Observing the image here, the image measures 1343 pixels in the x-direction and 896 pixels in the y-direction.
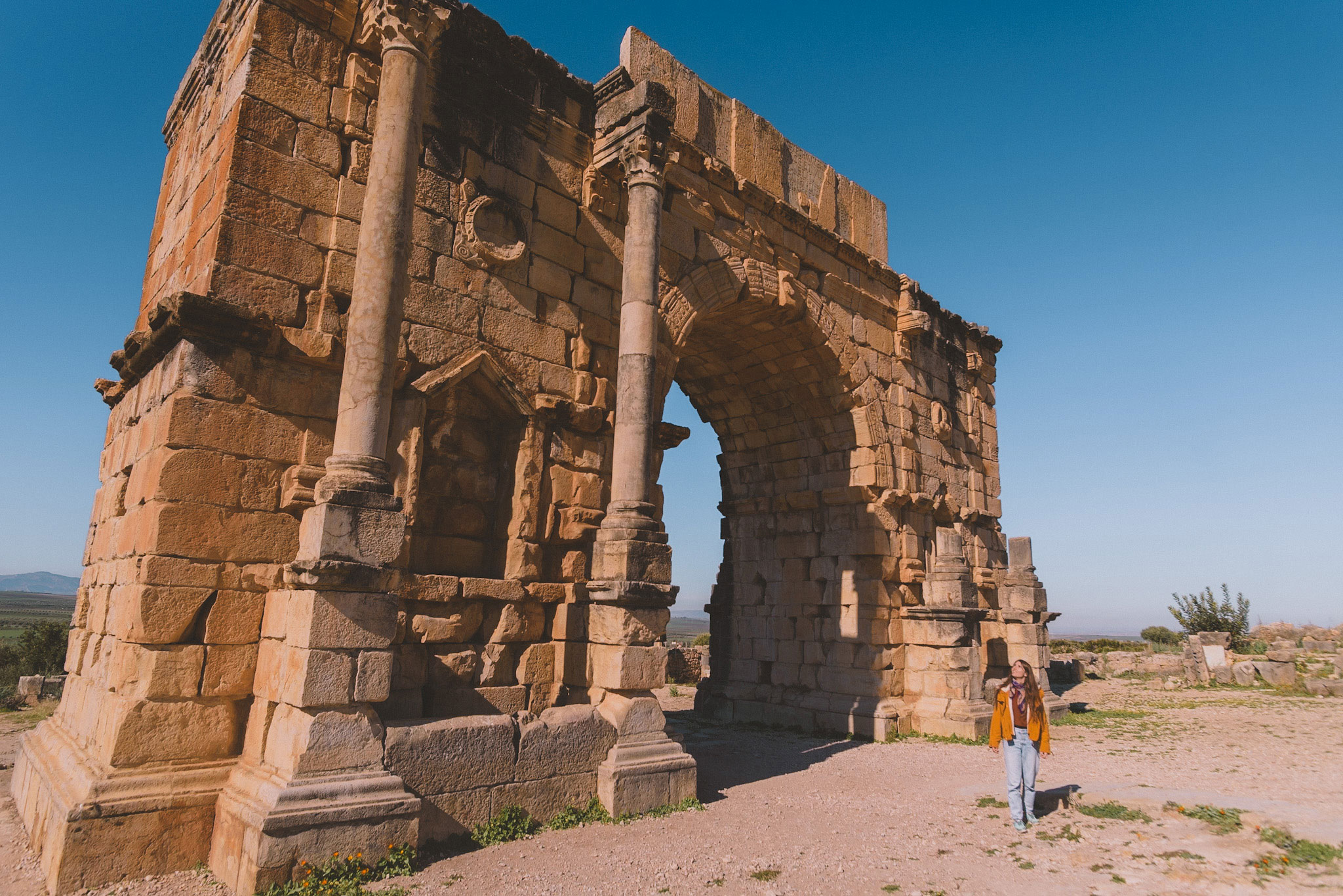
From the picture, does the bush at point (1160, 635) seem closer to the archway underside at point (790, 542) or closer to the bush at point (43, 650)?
the archway underside at point (790, 542)

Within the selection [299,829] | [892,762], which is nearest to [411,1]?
[299,829]

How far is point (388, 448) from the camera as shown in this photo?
6227 mm

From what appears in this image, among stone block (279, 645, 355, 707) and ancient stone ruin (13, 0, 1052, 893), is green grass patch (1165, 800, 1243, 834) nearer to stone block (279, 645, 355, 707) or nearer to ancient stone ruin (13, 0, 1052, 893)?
ancient stone ruin (13, 0, 1052, 893)

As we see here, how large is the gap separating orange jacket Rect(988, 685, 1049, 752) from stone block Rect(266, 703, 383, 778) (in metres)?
4.55

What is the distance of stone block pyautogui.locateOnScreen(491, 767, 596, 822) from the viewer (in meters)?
5.78

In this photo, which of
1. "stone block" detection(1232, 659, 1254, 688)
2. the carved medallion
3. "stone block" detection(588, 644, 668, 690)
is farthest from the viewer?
"stone block" detection(1232, 659, 1254, 688)

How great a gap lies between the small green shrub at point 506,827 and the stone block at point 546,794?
36 millimetres

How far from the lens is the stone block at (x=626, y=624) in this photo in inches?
260

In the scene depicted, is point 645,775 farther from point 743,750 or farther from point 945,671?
point 945,671

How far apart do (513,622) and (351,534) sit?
192cm

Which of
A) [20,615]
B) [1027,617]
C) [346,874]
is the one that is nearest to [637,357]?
[346,874]

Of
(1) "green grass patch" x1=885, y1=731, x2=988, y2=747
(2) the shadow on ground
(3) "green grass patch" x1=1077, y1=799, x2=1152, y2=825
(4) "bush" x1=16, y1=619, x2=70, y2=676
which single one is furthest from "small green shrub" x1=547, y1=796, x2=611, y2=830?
(4) "bush" x1=16, y1=619, x2=70, y2=676

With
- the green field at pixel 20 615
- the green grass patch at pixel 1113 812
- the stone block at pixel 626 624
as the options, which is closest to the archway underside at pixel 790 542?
the green grass patch at pixel 1113 812

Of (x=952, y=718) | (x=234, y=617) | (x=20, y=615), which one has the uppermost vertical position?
(x=234, y=617)
